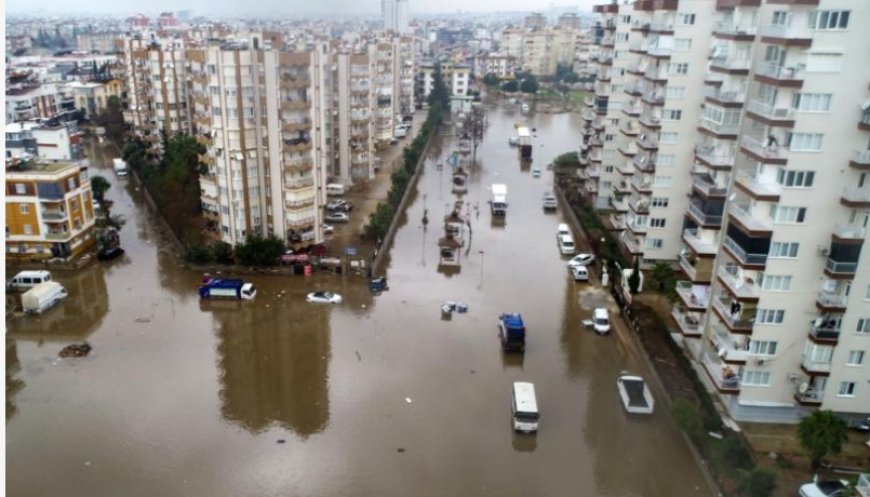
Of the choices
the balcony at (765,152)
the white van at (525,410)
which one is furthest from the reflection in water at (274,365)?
the balcony at (765,152)

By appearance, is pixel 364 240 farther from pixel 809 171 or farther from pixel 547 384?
pixel 809 171

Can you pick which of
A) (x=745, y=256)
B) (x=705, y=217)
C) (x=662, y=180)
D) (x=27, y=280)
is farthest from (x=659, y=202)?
(x=27, y=280)

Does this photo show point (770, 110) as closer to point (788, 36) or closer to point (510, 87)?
point (788, 36)

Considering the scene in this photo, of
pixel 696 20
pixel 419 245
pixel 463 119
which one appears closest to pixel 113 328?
pixel 419 245

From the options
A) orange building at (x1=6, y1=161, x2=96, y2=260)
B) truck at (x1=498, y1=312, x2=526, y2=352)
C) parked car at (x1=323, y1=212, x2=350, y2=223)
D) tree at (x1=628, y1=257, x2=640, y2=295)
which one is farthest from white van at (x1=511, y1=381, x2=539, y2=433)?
orange building at (x1=6, y1=161, x2=96, y2=260)

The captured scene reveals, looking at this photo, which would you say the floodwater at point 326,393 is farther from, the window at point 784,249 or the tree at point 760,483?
the window at point 784,249

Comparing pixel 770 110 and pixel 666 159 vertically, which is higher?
pixel 770 110

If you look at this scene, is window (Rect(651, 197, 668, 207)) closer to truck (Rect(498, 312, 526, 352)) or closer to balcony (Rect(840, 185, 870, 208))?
truck (Rect(498, 312, 526, 352))
